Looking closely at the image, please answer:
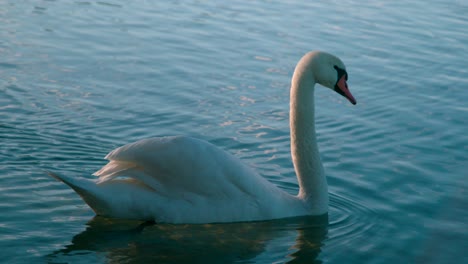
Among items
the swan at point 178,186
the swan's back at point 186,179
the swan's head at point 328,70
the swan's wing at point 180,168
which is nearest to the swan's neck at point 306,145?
the swan's head at point 328,70

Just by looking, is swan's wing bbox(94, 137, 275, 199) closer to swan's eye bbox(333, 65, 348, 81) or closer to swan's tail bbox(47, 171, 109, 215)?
swan's tail bbox(47, 171, 109, 215)

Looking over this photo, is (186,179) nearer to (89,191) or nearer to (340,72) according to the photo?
(89,191)

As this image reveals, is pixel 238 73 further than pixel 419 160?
Yes

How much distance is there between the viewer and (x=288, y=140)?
31.5 ft

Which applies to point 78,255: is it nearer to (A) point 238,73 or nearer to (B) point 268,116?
(B) point 268,116

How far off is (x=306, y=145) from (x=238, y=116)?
8.93ft

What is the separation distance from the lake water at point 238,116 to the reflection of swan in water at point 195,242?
17 mm

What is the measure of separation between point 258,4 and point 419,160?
361 inches

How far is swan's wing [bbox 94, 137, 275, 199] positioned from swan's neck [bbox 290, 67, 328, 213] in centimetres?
72

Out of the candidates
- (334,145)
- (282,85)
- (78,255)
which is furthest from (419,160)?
(78,255)

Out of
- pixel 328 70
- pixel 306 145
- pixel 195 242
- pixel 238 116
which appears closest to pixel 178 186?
pixel 195 242

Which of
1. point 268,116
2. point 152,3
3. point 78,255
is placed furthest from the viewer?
point 152,3

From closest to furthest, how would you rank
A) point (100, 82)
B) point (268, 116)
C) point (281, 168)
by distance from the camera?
1. point (281, 168)
2. point (268, 116)
3. point (100, 82)

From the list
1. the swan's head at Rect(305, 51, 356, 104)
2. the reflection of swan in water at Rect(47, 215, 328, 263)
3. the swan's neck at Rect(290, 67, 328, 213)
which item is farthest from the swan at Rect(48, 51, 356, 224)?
the swan's head at Rect(305, 51, 356, 104)
